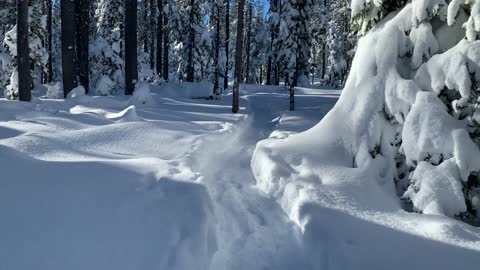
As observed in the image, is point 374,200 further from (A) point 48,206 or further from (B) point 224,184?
(A) point 48,206

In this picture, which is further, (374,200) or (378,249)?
(374,200)

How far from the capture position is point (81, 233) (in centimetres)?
416

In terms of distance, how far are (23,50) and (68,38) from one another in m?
2.59

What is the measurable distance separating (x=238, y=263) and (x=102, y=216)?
163 centimetres

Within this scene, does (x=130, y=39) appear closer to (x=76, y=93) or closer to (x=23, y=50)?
(x=76, y=93)

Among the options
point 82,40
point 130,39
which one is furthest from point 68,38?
point 82,40

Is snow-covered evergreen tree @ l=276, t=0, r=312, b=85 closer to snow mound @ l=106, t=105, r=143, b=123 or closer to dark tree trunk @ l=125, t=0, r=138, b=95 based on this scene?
dark tree trunk @ l=125, t=0, r=138, b=95

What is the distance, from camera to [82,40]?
1886 cm

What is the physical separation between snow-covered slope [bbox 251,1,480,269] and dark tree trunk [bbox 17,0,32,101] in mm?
9768

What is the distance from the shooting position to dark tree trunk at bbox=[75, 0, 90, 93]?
1845cm

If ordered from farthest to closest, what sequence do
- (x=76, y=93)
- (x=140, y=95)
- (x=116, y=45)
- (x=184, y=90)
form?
(x=184, y=90), (x=116, y=45), (x=140, y=95), (x=76, y=93)

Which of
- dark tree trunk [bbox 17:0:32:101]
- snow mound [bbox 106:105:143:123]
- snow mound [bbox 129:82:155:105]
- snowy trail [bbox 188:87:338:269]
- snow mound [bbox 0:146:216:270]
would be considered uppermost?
dark tree trunk [bbox 17:0:32:101]

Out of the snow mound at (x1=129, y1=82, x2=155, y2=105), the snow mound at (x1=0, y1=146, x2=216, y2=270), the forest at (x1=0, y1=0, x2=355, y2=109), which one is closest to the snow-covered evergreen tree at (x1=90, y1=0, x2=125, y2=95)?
the forest at (x1=0, y1=0, x2=355, y2=109)

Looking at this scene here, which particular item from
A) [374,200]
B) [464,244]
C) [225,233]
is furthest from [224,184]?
[464,244]
